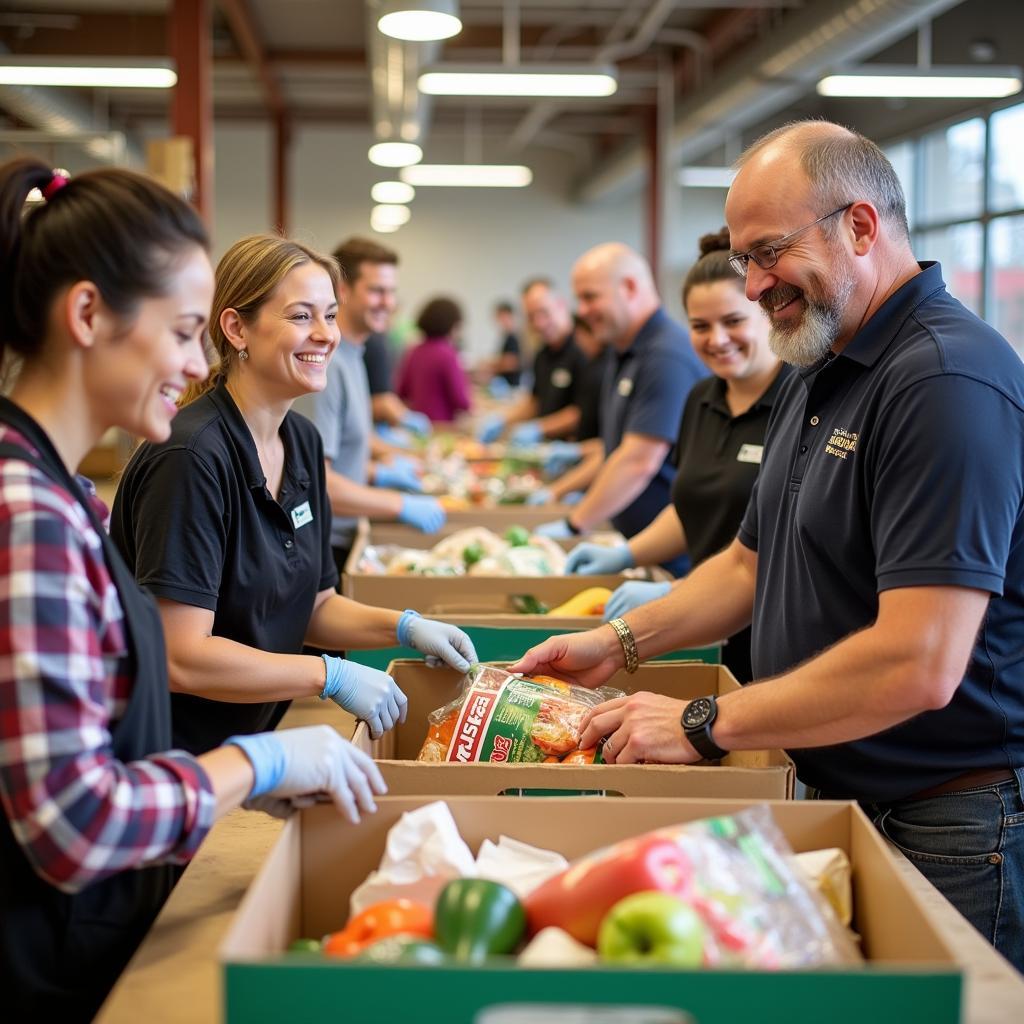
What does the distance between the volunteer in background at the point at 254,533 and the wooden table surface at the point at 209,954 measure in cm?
34

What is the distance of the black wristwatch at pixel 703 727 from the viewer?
1.83 meters

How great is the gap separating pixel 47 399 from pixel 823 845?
1.10 metres

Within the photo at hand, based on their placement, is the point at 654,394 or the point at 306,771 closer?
the point at 306,771

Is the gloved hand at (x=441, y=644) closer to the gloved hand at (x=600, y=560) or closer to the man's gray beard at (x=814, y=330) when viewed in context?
the man's gray beard at (x=814, y=330)

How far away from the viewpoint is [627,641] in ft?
7.83

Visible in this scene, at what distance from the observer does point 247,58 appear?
42.2 feet

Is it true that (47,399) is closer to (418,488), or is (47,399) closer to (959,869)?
(959,869)

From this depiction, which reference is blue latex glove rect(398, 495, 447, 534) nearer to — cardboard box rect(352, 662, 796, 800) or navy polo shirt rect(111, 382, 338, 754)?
navy polo shirt rect(111, 382, 338, 754)

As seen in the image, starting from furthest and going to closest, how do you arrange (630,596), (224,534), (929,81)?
1. (929,81)
2. (630,596)
3. (224,534)

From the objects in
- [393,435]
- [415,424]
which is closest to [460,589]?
[393,435]

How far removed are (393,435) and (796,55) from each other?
3.75m

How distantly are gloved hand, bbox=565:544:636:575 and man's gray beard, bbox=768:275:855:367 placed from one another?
1.45m

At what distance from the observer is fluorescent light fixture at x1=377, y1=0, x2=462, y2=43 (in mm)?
5824

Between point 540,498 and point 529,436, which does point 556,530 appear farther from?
point 529,436
